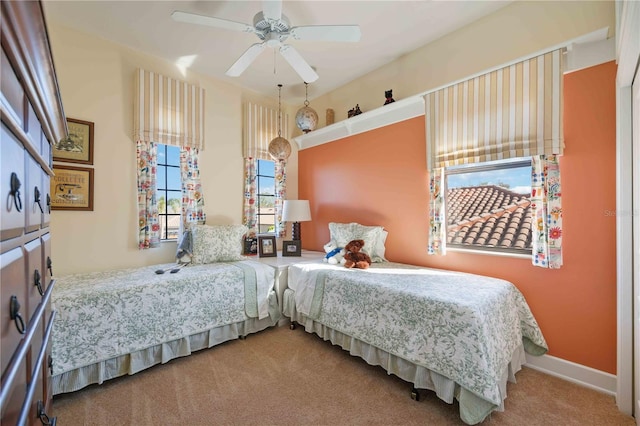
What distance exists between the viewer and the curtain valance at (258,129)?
12.0 ft

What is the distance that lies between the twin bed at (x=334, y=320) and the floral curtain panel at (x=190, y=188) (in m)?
0.70

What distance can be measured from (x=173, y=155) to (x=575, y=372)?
13.6 feet

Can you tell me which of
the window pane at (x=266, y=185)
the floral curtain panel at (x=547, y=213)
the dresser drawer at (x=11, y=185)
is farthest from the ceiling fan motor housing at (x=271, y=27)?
the window pane at (x=266, y=185)

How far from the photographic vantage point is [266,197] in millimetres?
3986

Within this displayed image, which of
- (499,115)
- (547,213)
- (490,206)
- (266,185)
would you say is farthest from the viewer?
(266,185)

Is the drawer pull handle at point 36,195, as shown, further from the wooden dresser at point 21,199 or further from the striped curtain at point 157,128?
the striped curtain at point 157,128

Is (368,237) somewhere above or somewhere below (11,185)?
below

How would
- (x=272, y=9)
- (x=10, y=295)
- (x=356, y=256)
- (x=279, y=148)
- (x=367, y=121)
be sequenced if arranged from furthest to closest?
(x=279, y=148)
(x=367, y=121)
(x=356, y=256)
(x=272, y=9)
(x=10, y=295)

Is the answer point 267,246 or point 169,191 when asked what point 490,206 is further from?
point 169,191

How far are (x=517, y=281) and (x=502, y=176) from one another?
34.8 inches

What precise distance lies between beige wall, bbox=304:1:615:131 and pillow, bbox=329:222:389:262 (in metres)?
1.44

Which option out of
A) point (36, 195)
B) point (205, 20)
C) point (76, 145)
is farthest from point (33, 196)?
point (76, 145)

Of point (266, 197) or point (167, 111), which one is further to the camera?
point (266, 197)

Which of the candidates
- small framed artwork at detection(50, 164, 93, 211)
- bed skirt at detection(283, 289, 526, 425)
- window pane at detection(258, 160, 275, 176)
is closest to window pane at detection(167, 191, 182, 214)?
small framed artwork at detection(50, 164, 93, 211)
